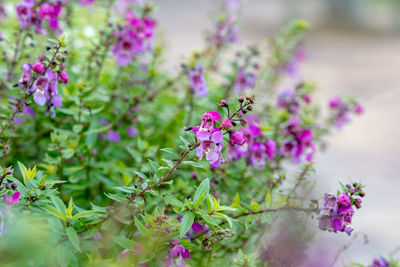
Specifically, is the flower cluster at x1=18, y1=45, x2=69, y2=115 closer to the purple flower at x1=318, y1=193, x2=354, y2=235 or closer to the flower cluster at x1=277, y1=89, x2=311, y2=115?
the purple flower at x1=318, y1=193, x2=354, y2=235

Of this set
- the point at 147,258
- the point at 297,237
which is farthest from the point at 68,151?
the point at 297,237

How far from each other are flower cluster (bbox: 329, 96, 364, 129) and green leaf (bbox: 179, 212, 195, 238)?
4.12ft

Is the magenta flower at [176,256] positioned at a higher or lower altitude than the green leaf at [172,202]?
lower

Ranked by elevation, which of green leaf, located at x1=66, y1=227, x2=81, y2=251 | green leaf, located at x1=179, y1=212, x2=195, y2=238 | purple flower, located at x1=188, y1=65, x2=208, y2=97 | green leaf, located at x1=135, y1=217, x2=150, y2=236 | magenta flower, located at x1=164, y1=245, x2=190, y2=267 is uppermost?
purple flower, located at x1=188, y1=65, x2=208, y2=97

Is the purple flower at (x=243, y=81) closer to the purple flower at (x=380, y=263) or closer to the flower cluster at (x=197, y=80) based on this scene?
the flower cluster at (x=197, y=80)

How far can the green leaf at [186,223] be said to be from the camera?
3.78 feet

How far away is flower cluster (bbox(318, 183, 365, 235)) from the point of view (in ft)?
4.07

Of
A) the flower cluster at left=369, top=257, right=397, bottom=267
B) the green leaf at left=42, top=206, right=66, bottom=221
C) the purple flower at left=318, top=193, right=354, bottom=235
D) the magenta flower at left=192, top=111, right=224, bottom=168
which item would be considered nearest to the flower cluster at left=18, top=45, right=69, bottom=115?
the green leaf at left=42, top=206, right=66, bottom=221

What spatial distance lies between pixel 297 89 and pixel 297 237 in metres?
1.01

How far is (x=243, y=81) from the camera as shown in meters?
2.18

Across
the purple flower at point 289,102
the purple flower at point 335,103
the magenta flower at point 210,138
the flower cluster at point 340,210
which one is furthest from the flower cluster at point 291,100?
the magenta flower at point 210,138

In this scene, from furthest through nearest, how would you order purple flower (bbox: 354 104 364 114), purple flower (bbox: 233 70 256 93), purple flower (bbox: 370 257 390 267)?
purple flower (bbox: 354 104 364 114) → purple flower (bbox: 233 70 256 93) → purple flower (bbox: 370 257 390 267)

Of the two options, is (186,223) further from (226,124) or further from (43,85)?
(43,85)

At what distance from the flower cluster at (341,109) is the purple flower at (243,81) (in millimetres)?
406
